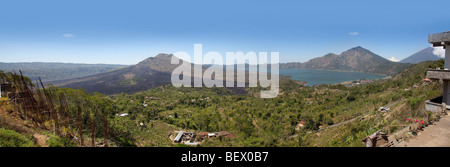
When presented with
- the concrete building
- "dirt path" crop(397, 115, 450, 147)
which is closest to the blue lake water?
the concrete building

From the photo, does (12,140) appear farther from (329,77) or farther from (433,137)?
(329,77)

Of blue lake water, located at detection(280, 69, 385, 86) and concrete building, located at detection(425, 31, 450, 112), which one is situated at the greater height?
concrete building, located at detection(425, 31, 450, 112)

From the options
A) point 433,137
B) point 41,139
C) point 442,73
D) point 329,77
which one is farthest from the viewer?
point 329,77

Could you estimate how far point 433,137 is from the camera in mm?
4883

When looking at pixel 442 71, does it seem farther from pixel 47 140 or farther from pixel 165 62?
pixel 165 62

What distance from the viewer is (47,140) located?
549cm

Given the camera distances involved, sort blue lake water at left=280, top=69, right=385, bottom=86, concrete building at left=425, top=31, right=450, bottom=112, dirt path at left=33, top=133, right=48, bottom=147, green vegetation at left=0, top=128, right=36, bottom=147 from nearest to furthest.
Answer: green vegetation at left=0, top=128, right=36, bottom=147, dirt path at left=33, top=133, right=48, bottom=147, concrete building at left=425, top=31, right=450, bottom=112, blue lake water at left=280, top=69, right=385, bottom=86

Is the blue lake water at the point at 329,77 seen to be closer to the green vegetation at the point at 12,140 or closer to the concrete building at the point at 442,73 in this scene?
the concrete building at the point at 442,73

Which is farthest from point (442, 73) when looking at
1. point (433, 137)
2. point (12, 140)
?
point (12, 140)

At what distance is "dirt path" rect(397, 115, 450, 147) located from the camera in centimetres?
457

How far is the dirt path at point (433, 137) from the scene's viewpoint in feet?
15.0

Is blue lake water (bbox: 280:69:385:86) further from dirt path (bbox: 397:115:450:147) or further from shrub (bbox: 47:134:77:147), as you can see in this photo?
shrub (bbox: 47:134:77:147)
